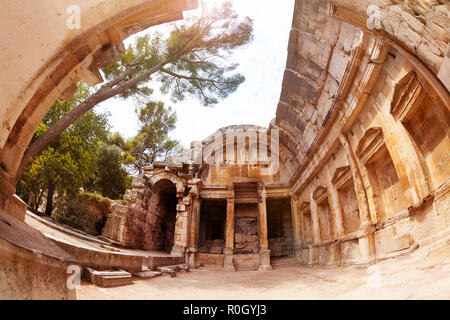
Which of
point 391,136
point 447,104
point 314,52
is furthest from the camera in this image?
point 314,52

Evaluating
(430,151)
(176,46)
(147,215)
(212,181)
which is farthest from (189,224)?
(430,151)

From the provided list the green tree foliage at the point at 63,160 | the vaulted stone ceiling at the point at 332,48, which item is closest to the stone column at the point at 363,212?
the vaulted stone ceiling at the point at 332,48

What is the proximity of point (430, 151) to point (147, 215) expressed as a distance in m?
11.1

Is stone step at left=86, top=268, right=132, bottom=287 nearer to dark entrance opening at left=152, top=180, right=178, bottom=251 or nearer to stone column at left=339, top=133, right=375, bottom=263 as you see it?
stone column at left=339, top=133, right=375, bottom=263

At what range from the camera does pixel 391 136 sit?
462 centimetres

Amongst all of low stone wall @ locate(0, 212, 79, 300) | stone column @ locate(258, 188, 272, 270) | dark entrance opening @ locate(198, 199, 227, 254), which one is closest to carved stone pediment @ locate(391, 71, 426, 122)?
low stone wall @ locate(0, 212, 79, 300)

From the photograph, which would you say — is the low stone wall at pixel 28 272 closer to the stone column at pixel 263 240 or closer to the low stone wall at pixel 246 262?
the stone column at pixel 263 240

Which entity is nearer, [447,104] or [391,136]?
[447,104]

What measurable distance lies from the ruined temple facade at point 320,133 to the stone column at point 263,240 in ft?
0.18

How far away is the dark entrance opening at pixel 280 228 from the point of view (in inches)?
503

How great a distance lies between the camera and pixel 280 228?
1395 centimetres

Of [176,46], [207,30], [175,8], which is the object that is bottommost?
[175,8]
